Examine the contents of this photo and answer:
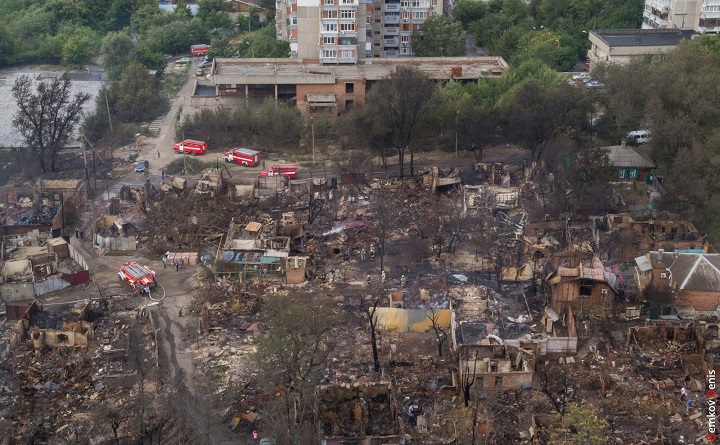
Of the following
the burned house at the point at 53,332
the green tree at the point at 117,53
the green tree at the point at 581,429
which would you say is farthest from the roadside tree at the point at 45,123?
the green tree at the point at 581,429

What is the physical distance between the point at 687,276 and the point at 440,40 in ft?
103

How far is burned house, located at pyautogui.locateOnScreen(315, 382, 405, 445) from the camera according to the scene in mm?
24641

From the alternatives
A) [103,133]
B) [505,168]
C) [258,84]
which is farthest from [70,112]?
[505,168]

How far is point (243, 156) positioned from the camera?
4494 cm

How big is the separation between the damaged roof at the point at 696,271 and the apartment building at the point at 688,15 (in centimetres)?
3201

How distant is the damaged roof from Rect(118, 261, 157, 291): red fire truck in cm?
1777

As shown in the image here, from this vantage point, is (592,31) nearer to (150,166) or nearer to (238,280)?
(150,166)

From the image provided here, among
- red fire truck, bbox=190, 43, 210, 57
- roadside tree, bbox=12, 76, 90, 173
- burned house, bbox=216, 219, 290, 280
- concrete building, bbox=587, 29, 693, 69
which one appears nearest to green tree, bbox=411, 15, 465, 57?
concrete building, bbox=587, 29, 693, 69

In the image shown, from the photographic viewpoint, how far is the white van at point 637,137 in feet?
149

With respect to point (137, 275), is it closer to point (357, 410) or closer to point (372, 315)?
point (372, 315)

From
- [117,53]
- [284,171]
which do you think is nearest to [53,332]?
[284,171]

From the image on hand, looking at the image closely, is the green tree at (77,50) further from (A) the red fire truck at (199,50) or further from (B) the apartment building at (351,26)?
(B) the apartment building at (351,26)

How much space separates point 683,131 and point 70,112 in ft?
92.8

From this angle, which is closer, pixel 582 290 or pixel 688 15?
pixel 582 290
